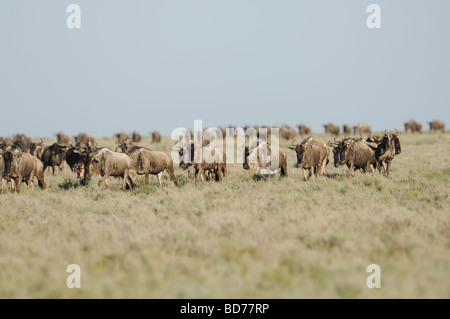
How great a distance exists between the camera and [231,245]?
26.0 feet

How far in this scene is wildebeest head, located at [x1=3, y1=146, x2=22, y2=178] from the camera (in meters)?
15.9

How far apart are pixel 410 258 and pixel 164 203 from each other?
806cm

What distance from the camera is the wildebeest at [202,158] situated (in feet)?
59.4

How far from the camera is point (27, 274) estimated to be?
686 cm

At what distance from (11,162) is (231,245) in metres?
11.9

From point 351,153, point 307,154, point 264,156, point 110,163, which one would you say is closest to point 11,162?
point 110,163

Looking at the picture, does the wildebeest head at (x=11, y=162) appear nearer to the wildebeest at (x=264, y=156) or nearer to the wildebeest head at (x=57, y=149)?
the wildebeest head at (x=57, y=149)

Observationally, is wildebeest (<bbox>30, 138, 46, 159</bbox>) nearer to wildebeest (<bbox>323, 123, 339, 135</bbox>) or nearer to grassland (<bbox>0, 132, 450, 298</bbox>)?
grassland (<bbox>0, 132, 450, 298</bbox>)

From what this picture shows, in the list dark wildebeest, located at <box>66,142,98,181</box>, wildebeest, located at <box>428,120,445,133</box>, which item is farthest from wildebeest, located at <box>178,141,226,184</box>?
wildebeest, located at <box>428,120,445,133</box>

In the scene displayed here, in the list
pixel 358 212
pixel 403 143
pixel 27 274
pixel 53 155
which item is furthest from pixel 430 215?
pixel 403 143

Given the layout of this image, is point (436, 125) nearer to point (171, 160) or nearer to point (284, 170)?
point (284, 170)

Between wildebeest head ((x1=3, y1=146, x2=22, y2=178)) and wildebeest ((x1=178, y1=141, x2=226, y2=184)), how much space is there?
658 cm
